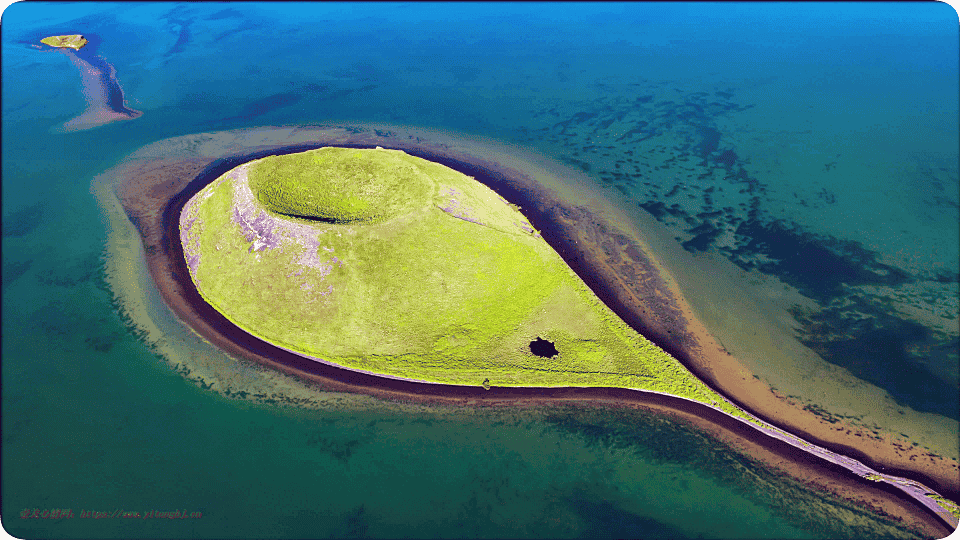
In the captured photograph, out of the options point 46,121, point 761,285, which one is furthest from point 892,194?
point 46,121

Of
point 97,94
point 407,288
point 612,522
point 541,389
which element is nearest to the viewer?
point 612,522

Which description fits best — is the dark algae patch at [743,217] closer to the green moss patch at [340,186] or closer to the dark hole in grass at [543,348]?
the dark hole in grass at [543,348]

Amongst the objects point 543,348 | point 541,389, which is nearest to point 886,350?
point 543,348

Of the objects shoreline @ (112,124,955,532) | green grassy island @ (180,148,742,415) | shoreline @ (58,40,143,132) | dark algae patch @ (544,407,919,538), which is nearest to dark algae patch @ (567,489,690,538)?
dark algae patch @ (544,407,919,538)

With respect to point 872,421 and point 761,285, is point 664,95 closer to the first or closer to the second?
point 761,285

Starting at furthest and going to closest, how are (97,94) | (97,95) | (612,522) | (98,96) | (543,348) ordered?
(97,94) → (97,95) → (98,96) → (543,348) → (612,522)

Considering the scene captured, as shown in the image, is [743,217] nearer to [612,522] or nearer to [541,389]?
[541,389]

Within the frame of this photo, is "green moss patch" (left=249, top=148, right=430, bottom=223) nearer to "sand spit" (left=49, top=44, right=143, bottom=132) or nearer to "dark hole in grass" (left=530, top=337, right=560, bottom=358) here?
"dark hole in grass" (left=530, top=337, right=560, bottom=358)
